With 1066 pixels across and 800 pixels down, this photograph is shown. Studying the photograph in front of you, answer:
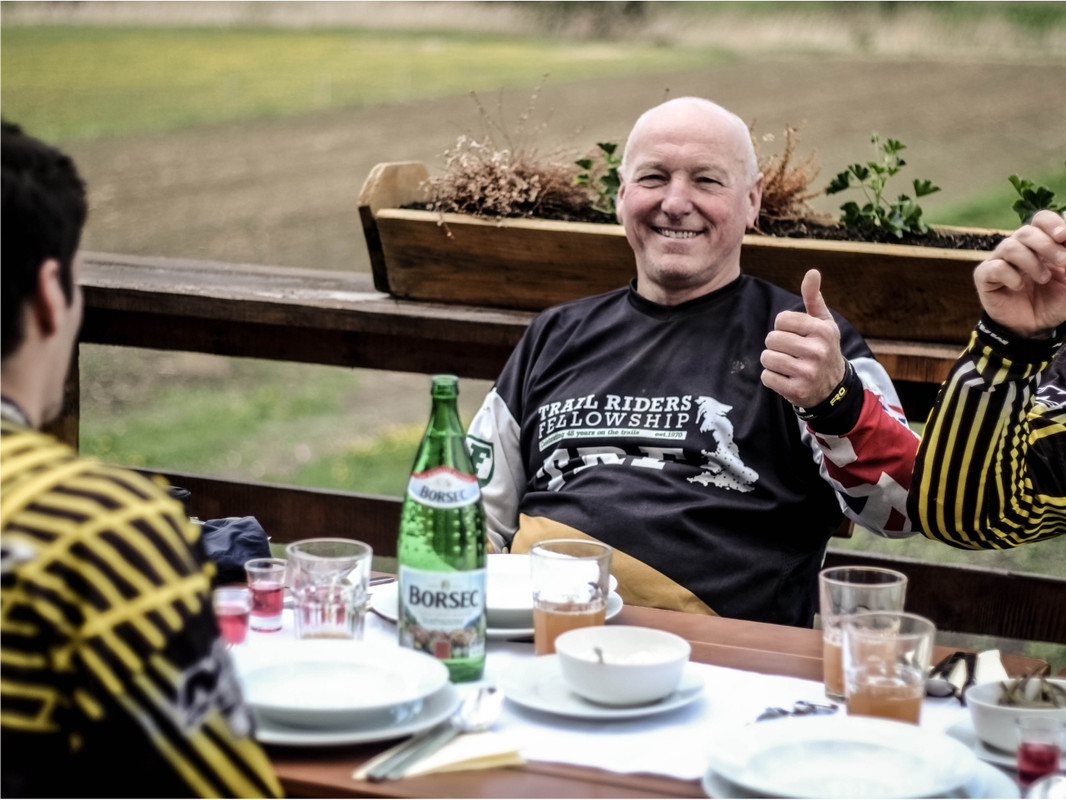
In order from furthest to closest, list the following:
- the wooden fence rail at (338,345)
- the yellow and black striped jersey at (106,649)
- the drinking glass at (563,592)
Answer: the wooden fence rail at (338,345)
the drinking glass at (563,592)
the yellow and black striped jersey at (106,649)

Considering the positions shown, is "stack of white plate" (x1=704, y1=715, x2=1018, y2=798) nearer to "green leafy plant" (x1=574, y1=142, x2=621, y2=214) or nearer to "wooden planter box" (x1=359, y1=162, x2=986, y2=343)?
"wooden planter box" (x1=359, y1=162, x2=986, y2=343)

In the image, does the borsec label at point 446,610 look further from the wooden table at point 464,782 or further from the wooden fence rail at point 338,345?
the wooden fence rail at point 338,345

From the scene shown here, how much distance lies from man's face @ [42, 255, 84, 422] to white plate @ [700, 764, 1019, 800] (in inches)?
25.3

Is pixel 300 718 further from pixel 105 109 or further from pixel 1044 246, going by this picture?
pixel 105 109

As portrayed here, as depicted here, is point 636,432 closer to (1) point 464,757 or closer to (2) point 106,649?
(1) point 464,757

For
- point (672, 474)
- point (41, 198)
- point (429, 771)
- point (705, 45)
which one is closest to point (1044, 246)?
point (672, 474)

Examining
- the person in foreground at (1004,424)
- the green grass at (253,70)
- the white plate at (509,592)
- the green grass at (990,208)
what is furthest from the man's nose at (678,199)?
the green grass at (253,70)

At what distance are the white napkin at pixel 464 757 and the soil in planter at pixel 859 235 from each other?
1.70 meters

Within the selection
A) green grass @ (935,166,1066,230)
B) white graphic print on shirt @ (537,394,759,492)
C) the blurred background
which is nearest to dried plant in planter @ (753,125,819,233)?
white graphic print on shirt @ (537,394,759,492)

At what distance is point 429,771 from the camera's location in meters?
1.13

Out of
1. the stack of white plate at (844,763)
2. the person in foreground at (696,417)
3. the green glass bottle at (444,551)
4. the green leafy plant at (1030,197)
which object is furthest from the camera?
the green leafy plant at (1030,197)

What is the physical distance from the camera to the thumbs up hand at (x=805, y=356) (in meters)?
1.83

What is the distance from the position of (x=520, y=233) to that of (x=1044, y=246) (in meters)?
1.30

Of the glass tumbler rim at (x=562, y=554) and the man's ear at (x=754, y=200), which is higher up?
A: the man's ear at (x=754, y=200)
